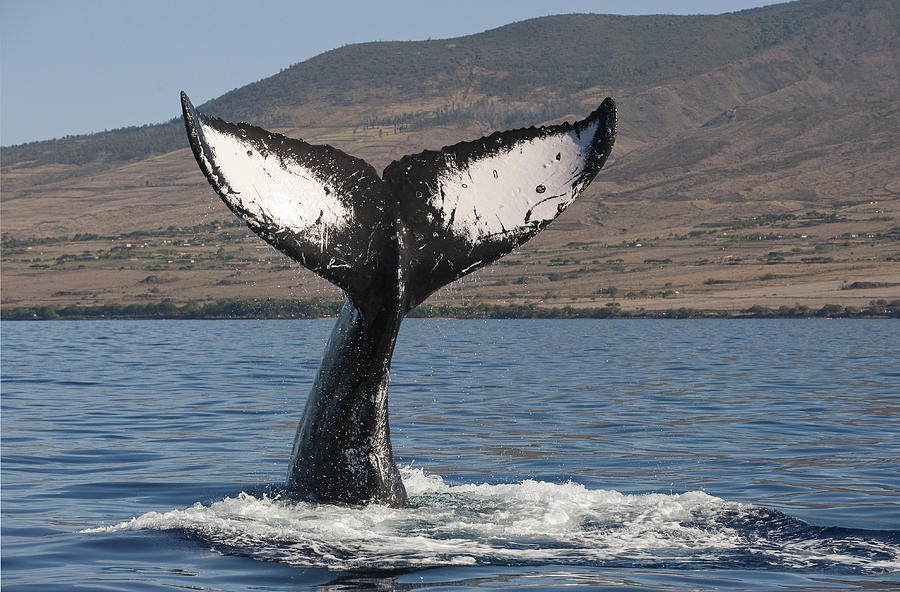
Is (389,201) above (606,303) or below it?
above

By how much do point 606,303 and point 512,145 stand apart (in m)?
78.1

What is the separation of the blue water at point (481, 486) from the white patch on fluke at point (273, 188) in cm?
199

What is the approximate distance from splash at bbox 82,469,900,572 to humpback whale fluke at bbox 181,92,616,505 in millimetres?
472

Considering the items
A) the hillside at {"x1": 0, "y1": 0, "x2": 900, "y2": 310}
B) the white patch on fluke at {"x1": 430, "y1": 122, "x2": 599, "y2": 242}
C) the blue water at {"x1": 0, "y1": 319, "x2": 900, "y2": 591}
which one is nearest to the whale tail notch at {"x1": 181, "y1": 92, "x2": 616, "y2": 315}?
the white patch on fluke at {"x1": 430, "y1": 122, "x2": 599, "y2": 242}

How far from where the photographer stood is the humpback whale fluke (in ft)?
22.5

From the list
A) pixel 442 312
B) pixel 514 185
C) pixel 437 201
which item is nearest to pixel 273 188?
pixel 437 201

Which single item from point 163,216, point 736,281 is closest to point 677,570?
point 736,281

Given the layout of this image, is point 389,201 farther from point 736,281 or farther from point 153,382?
point 736,281

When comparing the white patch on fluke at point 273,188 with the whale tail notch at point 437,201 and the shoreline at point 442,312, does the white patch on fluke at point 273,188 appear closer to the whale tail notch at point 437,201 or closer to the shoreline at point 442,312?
the whale tail notch at point 437,201

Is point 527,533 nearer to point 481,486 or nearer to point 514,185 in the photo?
point 481,486

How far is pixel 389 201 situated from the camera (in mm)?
7344

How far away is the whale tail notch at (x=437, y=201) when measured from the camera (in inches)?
276

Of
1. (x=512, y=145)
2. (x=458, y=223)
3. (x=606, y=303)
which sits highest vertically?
(x=512, y=145)

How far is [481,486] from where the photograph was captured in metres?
10.1
